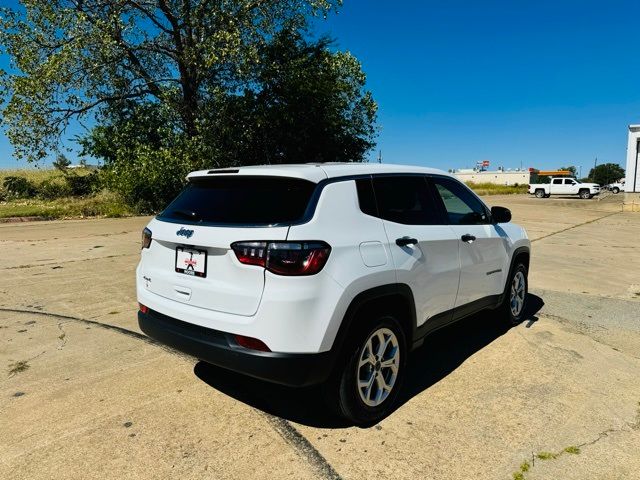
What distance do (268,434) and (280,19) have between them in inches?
732

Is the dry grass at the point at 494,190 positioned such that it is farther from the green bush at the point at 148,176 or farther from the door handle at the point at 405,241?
the door handle at the point at 405,241

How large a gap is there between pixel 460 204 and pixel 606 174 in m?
168

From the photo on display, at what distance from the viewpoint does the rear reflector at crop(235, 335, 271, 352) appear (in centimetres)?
266

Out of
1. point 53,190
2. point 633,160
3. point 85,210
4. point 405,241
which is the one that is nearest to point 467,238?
point 405,241

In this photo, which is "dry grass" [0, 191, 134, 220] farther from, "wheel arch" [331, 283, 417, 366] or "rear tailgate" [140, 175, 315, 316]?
"wheel arch" [331, 283, 417, 366]

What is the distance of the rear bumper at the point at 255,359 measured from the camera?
8.62 feet

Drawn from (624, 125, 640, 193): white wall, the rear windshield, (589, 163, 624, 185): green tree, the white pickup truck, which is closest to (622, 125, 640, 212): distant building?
(624, 125, 640, 193): white wall

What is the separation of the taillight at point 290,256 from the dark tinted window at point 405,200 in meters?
0.72

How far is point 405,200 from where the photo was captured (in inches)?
137

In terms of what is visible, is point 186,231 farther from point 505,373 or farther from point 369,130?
point 369,130

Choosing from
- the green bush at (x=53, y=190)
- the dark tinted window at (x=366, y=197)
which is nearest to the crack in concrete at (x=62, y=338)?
the dark tinted window at (x=366, y=197)

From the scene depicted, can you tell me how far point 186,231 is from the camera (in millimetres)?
3037

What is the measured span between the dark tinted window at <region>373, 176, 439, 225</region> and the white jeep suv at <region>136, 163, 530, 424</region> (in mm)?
12

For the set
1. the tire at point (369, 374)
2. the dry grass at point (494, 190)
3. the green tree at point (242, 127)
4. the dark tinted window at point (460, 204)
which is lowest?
the dry grass at point (494, 190)
